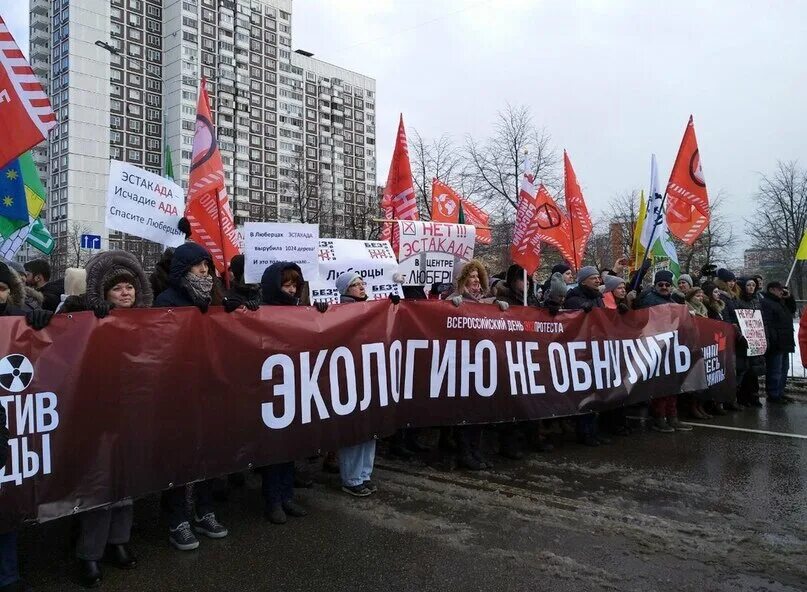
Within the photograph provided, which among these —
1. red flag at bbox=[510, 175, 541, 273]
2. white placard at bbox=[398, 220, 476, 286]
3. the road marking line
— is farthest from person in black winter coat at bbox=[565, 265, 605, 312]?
the road marking line

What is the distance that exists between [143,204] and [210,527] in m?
3.31

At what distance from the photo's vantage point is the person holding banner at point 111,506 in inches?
141

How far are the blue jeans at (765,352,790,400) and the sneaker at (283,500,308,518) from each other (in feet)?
28.1

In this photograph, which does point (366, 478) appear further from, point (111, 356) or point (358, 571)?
point (111, 356)

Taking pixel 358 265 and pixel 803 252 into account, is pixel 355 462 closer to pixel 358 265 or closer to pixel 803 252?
pixel 358 265

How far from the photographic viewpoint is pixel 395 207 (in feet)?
31.0

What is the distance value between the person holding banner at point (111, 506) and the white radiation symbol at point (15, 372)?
1.52ft

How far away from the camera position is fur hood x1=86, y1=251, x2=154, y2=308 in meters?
3.88

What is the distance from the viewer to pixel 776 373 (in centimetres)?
1002

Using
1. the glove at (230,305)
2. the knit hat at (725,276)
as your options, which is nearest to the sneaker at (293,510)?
the glove at (230,305)

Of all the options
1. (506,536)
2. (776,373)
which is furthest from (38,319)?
(776,373)

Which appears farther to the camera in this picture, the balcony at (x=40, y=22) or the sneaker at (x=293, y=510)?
the balcony at (x=40, y=22)

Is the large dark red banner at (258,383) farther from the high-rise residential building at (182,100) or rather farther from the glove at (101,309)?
the high-rise residential building at (182,100)

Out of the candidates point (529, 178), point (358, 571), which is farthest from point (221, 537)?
point (529, 178)
